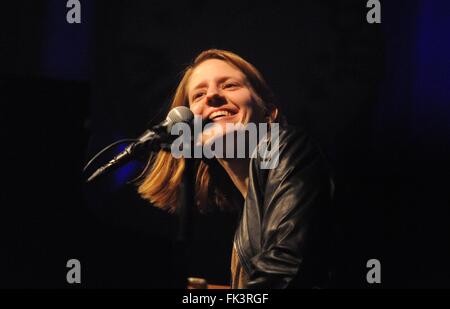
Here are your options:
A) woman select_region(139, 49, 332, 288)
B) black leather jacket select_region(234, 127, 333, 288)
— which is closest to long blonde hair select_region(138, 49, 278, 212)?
woman select_region(139, 49, 332, 288)

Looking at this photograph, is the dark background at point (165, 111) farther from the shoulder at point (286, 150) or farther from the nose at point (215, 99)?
the nose at point (215, 99)

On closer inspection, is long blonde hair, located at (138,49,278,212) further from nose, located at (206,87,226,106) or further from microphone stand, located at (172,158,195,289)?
microphone stand, located at (172,158,195,289)

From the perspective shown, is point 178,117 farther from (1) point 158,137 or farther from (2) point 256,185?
(2) point 256,185

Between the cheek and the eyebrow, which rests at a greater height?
the eyebrow

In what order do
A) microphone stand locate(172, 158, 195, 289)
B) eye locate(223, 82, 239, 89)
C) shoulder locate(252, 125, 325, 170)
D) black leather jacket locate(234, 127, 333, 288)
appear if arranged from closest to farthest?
microphone stand locate(172, 158, 195, 289) < black leather jacket locate(234, 127, 333, 288) < shoulder locate(252, 125, 325, 170) < eye locate(223, 82, 239, 89)

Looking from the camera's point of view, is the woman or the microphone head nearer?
the microphone head

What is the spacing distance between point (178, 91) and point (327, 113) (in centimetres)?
60

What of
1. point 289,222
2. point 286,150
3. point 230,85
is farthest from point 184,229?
point 230,85

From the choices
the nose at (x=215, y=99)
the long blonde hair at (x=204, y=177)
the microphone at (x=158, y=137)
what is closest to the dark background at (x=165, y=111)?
the long blonde hair at (x=204, y=177)

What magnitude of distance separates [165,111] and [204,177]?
31cm

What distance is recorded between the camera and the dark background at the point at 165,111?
6.97ft

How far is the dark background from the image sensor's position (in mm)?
2123

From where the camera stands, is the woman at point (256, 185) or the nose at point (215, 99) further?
the nose at point (215, 99)

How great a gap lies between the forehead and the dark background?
64 millimetres
